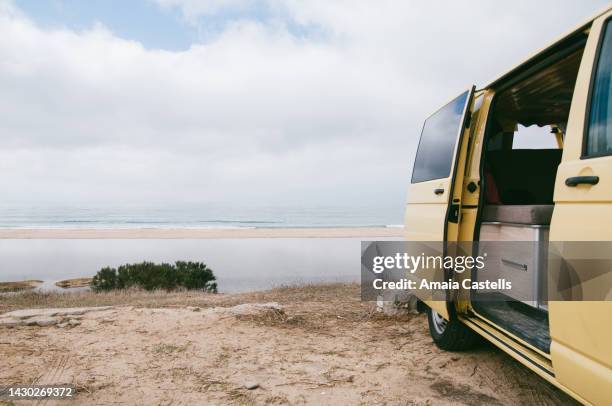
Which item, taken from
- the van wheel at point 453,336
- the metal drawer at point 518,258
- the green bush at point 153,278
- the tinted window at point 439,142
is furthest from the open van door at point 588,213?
the green bush at point 153,278

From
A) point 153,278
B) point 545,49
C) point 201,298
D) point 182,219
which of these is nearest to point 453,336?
point 545,49

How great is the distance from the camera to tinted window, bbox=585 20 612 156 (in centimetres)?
218

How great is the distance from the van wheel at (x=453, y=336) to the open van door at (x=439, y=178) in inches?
14.2

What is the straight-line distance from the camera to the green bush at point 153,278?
13.6 m

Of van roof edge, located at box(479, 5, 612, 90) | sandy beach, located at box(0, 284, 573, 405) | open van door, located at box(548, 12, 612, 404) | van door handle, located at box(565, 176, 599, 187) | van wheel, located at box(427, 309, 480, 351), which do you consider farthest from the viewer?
van wheel, located at box(427, 309, 480, 351)

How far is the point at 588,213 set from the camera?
2.12 meters

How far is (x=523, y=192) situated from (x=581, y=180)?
10.2ft

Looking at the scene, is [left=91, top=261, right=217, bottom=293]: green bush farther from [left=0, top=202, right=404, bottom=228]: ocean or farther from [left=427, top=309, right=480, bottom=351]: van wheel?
[left=0, top=202, right=404, bottom=228]: ocean

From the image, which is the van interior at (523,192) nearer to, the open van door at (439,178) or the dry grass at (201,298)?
the open van door at (439,178)

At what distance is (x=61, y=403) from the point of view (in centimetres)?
334

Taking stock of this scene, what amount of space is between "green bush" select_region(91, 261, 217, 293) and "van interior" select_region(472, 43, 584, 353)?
33.3 feet

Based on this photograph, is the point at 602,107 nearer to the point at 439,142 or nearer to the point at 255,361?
the point at 439,142

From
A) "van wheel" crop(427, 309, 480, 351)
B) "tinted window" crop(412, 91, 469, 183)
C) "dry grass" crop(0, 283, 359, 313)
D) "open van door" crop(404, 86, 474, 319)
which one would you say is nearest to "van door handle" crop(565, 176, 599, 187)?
"open van door" crop(404, 86, 474, 319)

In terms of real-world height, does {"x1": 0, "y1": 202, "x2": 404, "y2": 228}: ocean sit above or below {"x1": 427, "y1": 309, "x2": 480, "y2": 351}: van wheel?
above
